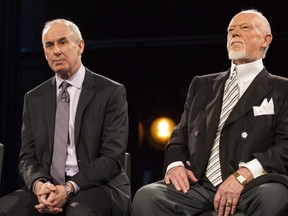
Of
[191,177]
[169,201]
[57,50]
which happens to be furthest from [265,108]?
[57,50]

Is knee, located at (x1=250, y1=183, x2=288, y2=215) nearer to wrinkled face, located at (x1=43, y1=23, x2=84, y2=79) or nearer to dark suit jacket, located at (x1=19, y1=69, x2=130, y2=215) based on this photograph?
dark suit jacket, located at (x1=19, y1=69, x2=130, y2=215)

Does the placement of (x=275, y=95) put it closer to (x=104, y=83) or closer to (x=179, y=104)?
(x=104, y=83)

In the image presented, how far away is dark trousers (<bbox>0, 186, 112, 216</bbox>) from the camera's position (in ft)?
9.61

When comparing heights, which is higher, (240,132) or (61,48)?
(61,48)

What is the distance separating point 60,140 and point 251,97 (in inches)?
38.4

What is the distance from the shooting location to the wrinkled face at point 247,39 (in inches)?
127

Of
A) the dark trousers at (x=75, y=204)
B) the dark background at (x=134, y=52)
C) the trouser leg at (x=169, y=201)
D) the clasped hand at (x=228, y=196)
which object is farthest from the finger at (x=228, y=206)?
the dark background at (x=134, y=52)

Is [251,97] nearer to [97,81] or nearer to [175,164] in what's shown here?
[175,164]

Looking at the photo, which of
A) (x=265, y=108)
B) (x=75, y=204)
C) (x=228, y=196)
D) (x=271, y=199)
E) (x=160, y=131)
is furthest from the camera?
(x=160, y=131)

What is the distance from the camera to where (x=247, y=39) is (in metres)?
3.22

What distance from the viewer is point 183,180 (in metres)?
3.02

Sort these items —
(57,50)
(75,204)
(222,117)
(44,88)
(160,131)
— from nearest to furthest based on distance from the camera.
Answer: (75,204), (222,117), (57,50), (44,88), (160,131)

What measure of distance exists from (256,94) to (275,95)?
9 centimetres

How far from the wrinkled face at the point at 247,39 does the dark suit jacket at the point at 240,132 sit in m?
0.12
